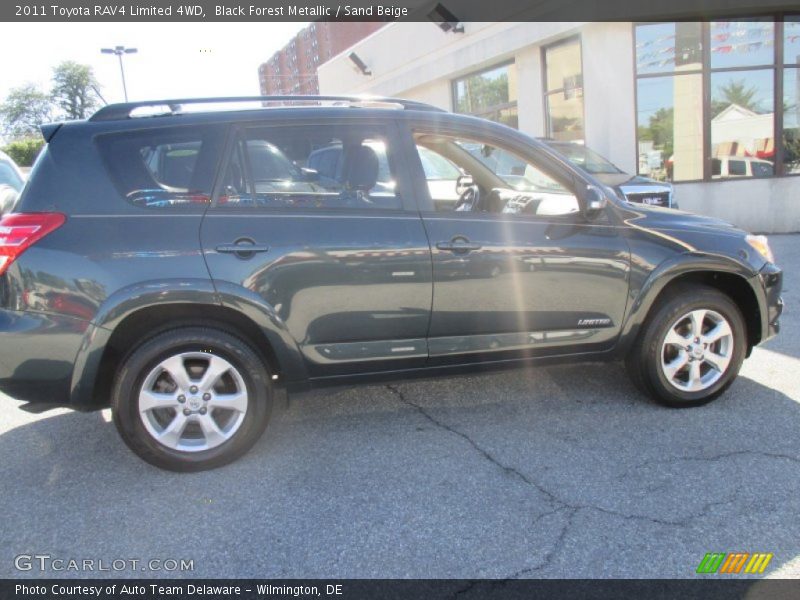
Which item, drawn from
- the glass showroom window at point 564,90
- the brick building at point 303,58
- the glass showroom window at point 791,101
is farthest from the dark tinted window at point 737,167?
the brick building at point 303,58

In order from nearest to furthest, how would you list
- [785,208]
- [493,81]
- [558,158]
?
[558,158], [785,208], [493,81]

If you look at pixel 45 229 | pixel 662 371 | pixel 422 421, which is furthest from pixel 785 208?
pixel 45 229

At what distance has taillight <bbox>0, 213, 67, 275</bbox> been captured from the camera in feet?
9.89

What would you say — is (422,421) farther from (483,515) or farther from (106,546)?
(106,546)

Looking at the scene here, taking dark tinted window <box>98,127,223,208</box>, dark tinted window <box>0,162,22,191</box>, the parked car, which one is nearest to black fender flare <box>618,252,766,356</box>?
dark tinted window <box>98,127,223,208</box>

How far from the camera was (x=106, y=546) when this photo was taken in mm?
2686

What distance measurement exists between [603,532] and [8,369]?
291cm

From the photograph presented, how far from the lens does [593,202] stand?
11.7 feet

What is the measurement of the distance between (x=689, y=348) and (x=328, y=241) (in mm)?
2315

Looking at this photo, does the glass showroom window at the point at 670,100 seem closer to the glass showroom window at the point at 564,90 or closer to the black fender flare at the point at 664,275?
the glass showroom window at the point at 564,90

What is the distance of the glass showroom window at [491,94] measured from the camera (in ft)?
47.9

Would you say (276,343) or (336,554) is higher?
(276,343)

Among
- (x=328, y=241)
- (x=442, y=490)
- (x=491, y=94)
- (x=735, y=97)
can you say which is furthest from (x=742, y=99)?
(x=442, y=490)

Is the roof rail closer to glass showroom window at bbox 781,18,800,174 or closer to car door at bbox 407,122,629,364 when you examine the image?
car door at bbox 407,122,629,364
